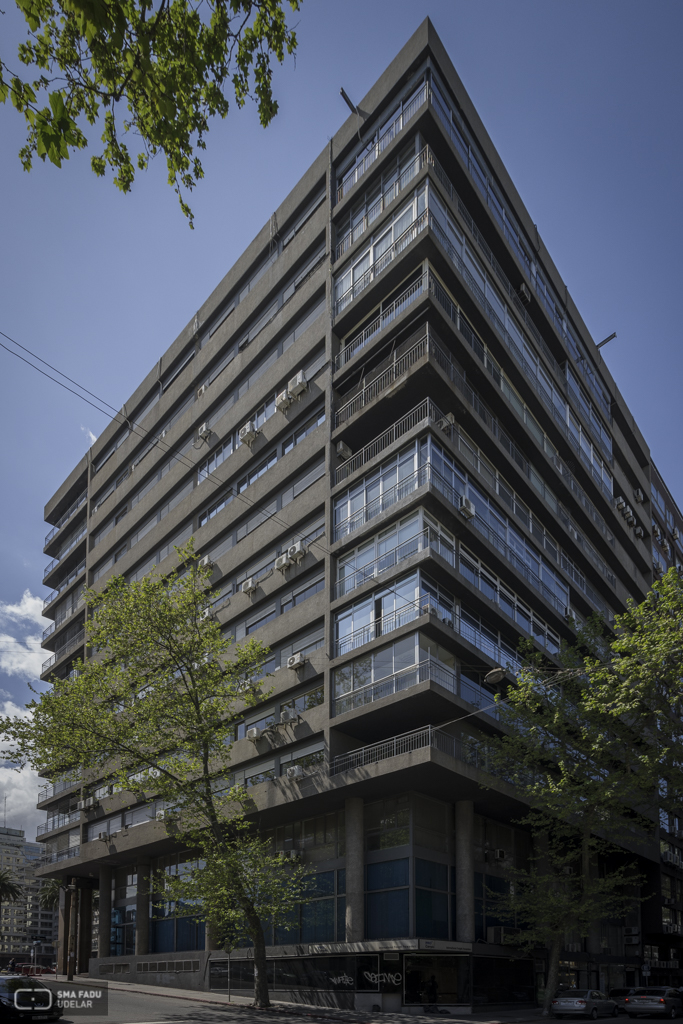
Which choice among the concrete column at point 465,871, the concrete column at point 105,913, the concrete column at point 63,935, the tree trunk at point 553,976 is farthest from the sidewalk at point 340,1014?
the concrete column at point 63,935

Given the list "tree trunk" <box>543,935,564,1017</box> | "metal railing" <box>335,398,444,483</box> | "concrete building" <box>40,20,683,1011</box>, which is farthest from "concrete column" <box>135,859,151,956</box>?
"metal railing" <box>335,398,444,483</box>

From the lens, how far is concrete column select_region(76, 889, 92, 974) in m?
52.4

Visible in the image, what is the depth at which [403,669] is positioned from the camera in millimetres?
28766

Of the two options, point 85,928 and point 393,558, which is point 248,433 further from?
point 85,928

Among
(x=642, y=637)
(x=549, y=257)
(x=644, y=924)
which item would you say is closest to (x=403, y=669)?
(x=642, y=637)

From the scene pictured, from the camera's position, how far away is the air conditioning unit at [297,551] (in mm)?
34875

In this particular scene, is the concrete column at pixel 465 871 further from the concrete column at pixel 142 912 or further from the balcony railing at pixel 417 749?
the concrete column at pixel 142 912

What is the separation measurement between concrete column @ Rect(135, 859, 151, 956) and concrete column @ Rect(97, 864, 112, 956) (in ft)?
14.2

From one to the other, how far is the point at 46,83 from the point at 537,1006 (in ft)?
120

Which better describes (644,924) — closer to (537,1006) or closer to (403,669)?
(537,1006)

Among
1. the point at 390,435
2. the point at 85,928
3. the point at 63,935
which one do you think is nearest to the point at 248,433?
the point at 390,435

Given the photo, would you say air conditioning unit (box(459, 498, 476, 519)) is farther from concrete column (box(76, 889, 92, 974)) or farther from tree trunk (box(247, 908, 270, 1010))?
concrete column (box(76, 889, 92, 974))

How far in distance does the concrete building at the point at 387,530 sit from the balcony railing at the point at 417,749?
0.18 m

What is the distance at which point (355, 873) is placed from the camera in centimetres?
2930
